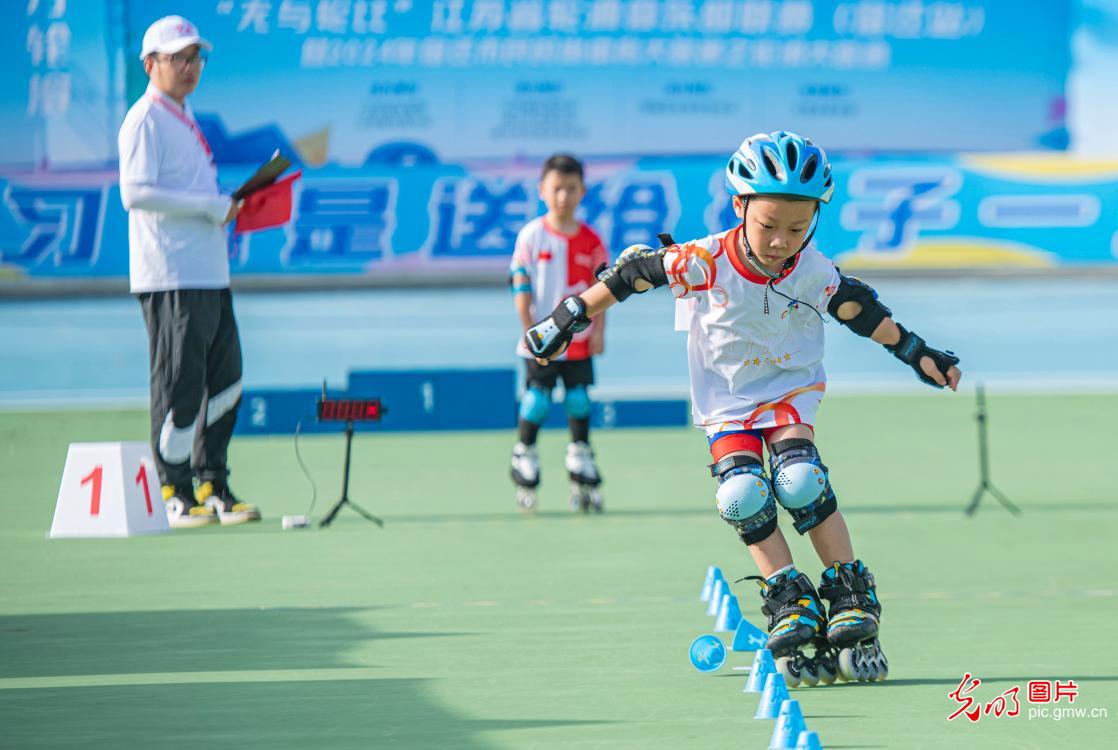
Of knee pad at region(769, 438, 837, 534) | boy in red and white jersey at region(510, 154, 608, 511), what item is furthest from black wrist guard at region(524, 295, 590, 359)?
boy in red and white jersey at region(510, 154, 608, 511)

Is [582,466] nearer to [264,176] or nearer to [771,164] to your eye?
[264,176]

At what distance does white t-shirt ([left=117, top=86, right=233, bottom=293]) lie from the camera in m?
9.47

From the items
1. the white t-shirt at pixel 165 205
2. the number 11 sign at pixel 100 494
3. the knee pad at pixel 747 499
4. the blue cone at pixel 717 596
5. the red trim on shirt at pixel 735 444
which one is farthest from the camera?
the white t-shirt at pixel 165 205

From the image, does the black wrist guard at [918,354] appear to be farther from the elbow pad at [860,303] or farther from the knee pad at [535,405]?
the knee pad at [535,405]

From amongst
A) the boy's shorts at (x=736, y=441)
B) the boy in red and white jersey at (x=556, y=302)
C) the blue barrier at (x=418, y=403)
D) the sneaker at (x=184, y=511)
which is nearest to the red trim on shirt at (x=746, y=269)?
the boy's shorts at (x=736, y=441)

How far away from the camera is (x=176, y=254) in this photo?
9531mm

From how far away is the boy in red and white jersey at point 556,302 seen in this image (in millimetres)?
10102

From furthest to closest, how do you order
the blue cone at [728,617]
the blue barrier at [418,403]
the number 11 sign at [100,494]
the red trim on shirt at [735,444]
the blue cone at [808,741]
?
the blue barrier at [418,403]
the number 11 sign at [100,494]
the blue cone at [728,617]
the red trim on shirt at [735,444]
the blue cone at [808,741]

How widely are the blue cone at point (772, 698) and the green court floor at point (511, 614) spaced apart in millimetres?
45

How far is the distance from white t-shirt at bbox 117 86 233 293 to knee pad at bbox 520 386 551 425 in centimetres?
173

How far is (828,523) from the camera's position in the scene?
239 inches

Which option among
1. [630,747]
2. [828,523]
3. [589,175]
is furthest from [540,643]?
[589,175]

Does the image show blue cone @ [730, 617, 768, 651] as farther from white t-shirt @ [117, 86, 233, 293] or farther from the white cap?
the white cap

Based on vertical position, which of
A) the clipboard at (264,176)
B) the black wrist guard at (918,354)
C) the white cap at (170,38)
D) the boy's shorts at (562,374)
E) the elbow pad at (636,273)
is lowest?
the boy's shorts at (562,374)
